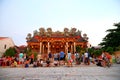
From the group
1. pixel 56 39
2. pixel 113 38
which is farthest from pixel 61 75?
pixel 56 39

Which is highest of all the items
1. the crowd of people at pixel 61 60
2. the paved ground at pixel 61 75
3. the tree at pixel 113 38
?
the tree at pixel 113 38

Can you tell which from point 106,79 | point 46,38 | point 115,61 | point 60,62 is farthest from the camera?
point 46,38

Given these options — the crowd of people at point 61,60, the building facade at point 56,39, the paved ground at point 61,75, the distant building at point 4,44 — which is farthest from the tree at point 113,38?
the distant building at point 4,44

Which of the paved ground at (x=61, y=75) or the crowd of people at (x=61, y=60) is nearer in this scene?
the paved ground at (x=61, y=75)

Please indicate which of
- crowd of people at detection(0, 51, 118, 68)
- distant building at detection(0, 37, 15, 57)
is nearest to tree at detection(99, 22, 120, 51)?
crowd of people at detection(0, 51, 118, 68)

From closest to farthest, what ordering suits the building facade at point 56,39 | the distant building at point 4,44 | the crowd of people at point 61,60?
the crowd of people at point 61,60 < the building facade at point 56,39 < the distant building at point 4,44

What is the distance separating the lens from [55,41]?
3975cm

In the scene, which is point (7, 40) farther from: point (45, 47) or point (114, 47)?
point (114, 47)

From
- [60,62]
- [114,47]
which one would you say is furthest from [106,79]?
[114,47]

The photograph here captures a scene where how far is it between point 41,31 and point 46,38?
1.60 meters

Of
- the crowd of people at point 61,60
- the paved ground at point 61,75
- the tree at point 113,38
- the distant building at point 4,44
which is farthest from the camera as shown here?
the distant building at point 4,44

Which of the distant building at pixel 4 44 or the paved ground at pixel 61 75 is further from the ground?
the distant building at pixel 4 44

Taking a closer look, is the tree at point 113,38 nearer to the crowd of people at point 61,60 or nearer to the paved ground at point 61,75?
the crowd of people at point 61,60

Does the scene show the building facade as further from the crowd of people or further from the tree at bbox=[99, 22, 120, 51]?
the crowd of people
